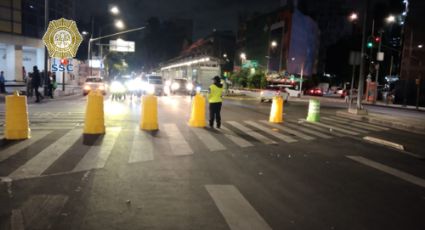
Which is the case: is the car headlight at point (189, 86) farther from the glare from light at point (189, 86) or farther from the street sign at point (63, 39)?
the street sign at point (63, 39)

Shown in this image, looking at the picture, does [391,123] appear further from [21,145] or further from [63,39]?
[63,39]

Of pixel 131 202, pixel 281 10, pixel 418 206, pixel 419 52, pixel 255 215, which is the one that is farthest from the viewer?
pixel 281 10

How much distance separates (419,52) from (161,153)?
135 feet

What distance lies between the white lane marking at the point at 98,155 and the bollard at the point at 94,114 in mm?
342

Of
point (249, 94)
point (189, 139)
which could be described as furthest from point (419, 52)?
point (189, 139)

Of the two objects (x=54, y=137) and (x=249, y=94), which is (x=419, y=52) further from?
(x=54, y=137)

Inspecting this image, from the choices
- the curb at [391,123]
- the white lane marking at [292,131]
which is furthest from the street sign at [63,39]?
the curb at [391,123]

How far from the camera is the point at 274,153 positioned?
1011cm

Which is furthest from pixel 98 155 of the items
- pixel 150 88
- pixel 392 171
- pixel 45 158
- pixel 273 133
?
pixel 150 88

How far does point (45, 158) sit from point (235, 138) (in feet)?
18.2

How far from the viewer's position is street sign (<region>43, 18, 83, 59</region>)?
24703mm

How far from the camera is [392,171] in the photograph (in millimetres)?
8820

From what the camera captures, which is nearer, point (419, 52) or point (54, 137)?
point (54, 137)

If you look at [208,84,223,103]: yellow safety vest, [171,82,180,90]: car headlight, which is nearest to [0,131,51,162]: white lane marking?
[208,84,223,103]: yellow safety vest
